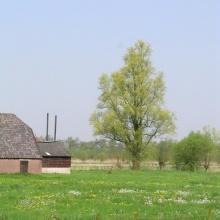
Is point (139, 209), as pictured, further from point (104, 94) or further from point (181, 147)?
point (181, 147)

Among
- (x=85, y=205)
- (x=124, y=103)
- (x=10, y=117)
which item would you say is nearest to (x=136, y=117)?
(x=124, y=103)

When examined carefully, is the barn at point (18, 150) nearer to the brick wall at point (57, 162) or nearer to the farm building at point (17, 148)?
the farm building at point (17, 148)

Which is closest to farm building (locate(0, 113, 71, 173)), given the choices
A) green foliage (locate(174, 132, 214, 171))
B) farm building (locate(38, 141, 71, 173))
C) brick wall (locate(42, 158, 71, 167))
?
farm building (locate(38, 141, 71, 173))

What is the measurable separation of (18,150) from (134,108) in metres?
19.0

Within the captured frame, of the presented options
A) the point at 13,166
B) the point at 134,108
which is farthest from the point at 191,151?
the point at 13,166

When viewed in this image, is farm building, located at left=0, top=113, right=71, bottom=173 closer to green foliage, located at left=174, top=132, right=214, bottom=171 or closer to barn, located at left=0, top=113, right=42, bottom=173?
barn, located at left=0, top=113, right=42, bottom=173

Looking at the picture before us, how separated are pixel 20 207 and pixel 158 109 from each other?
2394 inches

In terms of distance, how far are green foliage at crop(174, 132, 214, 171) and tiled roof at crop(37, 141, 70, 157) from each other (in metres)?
17.8

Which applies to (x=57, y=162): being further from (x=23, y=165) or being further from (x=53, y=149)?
(x=23, y=165)

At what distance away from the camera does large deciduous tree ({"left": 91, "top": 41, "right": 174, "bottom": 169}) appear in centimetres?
7800

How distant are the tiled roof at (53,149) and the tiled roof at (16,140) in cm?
943

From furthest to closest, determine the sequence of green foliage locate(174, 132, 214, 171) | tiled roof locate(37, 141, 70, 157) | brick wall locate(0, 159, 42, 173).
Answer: green foliage locate(174, 132, 214, 171) < tiled roof locate(37, 141, 70, 157) < brick wall locate(0, 159, 42, 173)

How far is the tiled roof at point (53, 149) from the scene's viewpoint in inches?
3118

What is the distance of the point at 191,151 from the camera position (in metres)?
87.1
